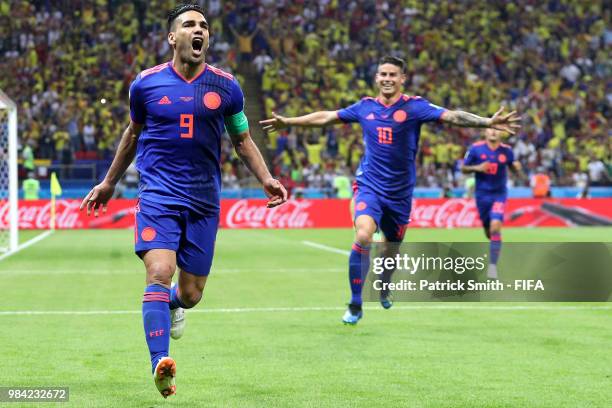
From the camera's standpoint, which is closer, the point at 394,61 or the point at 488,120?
the point at 488,120

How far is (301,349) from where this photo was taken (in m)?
8.16

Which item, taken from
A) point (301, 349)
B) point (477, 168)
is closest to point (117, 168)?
point (301, 349)

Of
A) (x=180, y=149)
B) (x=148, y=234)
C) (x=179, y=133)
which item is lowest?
(x=148, y=234)

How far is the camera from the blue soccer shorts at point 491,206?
1553cm

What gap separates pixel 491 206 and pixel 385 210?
5536mm

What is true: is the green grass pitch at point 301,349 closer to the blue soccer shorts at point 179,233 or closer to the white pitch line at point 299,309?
the white pitch line at point 299,309

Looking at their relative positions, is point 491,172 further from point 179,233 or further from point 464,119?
point 179,233

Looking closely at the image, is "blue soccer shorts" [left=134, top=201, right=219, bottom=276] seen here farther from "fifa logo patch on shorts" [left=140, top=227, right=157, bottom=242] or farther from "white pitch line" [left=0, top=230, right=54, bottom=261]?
"white pitch line" [left=0, top=230, right=54, bottom=261]

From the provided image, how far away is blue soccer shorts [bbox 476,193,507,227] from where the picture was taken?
15.5 metres

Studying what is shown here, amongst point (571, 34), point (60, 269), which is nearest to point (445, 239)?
point (60, 269)

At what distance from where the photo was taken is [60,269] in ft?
53.8

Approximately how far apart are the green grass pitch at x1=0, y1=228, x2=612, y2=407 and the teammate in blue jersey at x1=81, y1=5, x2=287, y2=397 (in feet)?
2.91

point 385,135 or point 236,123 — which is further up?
point 236,123

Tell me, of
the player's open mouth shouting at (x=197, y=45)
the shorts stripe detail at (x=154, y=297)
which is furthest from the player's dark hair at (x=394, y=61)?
the shorts stripe detail at (x=154, y=297)
